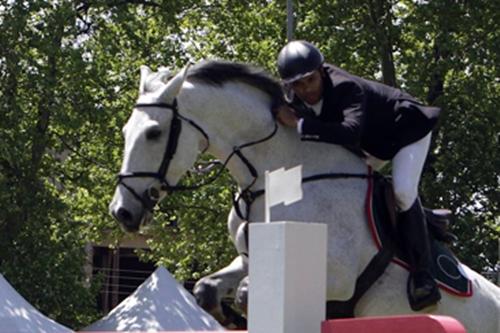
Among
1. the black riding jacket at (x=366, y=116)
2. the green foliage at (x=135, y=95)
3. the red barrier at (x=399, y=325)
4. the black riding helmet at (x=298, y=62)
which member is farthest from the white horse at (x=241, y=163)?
the green foliage at (x=135, y=95)

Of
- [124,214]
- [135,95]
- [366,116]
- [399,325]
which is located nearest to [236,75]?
[366,116]

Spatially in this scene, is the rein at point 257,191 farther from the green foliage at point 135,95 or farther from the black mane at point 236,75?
the green foliage at point 135,95

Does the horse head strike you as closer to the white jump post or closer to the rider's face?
the rider's face

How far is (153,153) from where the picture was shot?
5.46 m

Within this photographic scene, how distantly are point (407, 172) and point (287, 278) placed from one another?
2.26 meters

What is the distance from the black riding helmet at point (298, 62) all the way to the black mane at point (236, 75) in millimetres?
279

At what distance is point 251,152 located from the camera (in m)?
5.53

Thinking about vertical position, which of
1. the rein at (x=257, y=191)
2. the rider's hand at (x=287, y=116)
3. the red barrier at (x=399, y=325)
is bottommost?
the rein at (x=257, y=191)

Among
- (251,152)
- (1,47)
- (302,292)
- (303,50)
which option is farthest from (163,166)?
(1,47)

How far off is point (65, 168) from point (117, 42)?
89.7 inches

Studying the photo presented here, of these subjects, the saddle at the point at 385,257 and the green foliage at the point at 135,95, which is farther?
the green foliage at the point at 135,95

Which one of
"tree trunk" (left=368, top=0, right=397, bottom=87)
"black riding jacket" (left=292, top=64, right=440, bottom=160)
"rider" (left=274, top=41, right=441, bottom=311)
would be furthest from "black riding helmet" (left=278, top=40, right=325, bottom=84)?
"tree trunk" (left=368, top=0, right=397, bottom=87)

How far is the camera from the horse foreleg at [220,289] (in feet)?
18.4

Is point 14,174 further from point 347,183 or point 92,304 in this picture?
point 347,183
